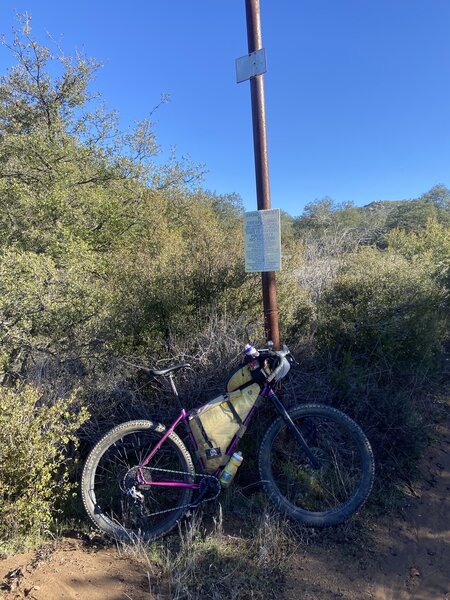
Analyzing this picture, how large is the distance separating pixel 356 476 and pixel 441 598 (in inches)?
35.0

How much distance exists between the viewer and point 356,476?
10.3 ft

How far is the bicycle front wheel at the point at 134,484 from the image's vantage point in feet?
9.39

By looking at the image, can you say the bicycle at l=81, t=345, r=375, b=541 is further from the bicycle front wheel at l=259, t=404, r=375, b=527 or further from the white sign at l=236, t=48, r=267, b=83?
the white sign at l=236, t=48, r=267, b=83

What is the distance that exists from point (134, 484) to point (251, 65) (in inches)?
141

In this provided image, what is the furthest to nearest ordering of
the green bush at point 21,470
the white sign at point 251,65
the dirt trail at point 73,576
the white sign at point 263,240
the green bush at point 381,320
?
the green bush at point 381,320 → the white sign at point 263,240 → the white sign at point 251,65 → the green bush at point 21,470 → the dirt trail at point 73,576

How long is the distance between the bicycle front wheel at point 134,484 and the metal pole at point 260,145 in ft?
4.49

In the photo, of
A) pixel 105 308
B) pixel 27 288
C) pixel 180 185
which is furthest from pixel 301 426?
pixel 180 185

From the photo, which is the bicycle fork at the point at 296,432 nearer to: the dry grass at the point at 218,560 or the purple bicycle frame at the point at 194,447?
the purple bicycle frame at the point at 194,447

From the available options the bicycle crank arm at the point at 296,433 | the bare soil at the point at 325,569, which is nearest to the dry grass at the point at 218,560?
the bare soil at the point at 325,569

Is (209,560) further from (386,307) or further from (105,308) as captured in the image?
(386,307)

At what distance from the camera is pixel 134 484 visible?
291 centimetres

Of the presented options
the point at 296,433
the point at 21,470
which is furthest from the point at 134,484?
the point at 296,433

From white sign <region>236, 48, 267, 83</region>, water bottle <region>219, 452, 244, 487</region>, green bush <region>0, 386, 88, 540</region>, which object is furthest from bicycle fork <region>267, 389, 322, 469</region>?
white sign <region>236, 48, 267, 83</region>

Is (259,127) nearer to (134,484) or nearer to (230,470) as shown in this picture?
(230,470)
